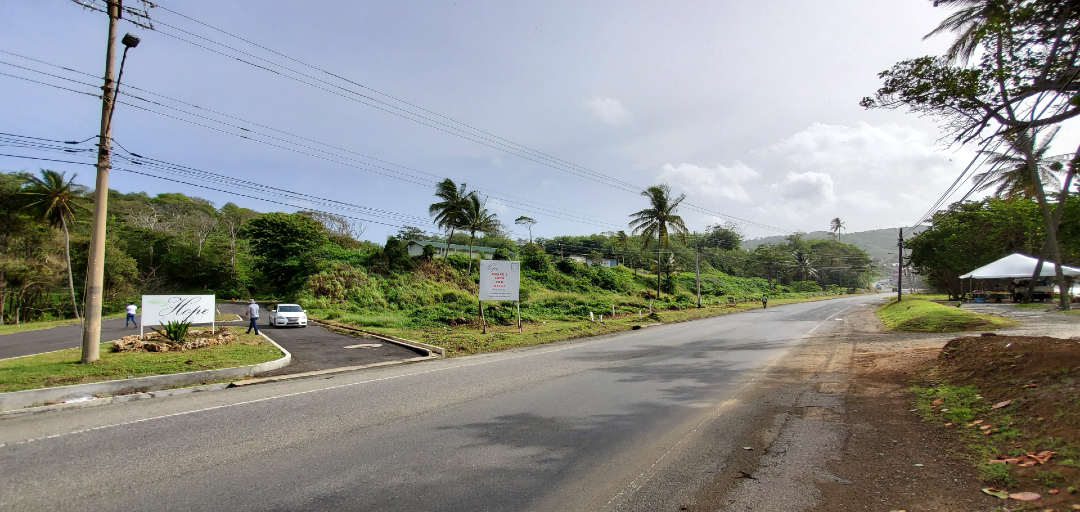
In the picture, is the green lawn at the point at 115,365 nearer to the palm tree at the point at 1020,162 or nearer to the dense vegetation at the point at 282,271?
the dense vegetation at the point at 282,271

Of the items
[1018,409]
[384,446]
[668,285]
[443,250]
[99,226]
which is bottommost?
[384,446]

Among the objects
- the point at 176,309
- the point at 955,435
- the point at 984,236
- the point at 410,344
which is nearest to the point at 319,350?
the point at 410,344

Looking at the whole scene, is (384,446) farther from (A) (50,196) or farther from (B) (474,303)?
(A) (50,196)

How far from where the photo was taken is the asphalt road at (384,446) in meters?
3.96

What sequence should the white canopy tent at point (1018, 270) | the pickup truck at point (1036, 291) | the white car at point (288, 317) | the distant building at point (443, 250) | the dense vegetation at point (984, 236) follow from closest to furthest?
the white car at point (288, 317) → the white canopy tent at point (1018, 270) → the dense vegetation at point (984, 236) → the pickup truck at point (1036, 291) → the distant building at point (443, 250)

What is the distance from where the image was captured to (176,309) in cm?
1458

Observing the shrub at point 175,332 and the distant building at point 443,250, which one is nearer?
the shrub at point 175,332

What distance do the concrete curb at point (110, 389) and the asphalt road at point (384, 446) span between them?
91 centimetres

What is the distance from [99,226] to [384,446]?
10.1 metres

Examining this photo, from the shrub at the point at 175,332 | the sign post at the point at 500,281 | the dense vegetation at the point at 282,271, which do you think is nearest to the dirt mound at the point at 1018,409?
the sign post at the point at 500,281

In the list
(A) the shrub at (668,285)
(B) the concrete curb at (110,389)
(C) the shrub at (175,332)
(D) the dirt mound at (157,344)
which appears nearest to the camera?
(B) the concrete curb at (110,389)

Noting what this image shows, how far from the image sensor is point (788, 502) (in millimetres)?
3834

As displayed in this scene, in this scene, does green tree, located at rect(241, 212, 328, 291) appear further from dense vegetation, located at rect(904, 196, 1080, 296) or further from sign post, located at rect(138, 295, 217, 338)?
dense vegetation, located at rect(904, 196, 1080, 296)

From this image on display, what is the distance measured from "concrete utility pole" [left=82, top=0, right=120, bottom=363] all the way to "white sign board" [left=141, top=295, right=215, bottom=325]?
12.6ft
